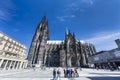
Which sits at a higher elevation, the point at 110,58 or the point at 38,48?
the point at 38,48

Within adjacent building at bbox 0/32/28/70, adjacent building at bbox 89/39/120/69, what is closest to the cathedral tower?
adjacent building at bbox 0/32/28/70

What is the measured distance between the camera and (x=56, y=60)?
274ft

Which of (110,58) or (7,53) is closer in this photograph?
(7,53)

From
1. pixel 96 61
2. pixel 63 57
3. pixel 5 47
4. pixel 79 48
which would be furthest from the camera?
pixel 79 48

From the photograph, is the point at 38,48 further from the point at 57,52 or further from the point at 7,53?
the point at 7,53

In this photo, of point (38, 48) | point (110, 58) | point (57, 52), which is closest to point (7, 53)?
point (38, 48)

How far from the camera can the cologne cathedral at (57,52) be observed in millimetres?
73875

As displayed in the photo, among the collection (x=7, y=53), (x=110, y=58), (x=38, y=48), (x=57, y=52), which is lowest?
(x=110, y=58)

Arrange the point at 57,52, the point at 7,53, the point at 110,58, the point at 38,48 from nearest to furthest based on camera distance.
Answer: the point at 7,53, the point at 110,58, the point at 38,48, the point at 57,52

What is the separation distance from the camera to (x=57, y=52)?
85.6m

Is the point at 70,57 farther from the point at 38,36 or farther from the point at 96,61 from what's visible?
the point at 38,36

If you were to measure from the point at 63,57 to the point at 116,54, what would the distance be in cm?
3987

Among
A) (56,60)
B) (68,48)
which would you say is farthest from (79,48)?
(56,60)

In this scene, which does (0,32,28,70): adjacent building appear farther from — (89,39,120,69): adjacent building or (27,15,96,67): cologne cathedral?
→ (89,39,120,69): adjacent building
